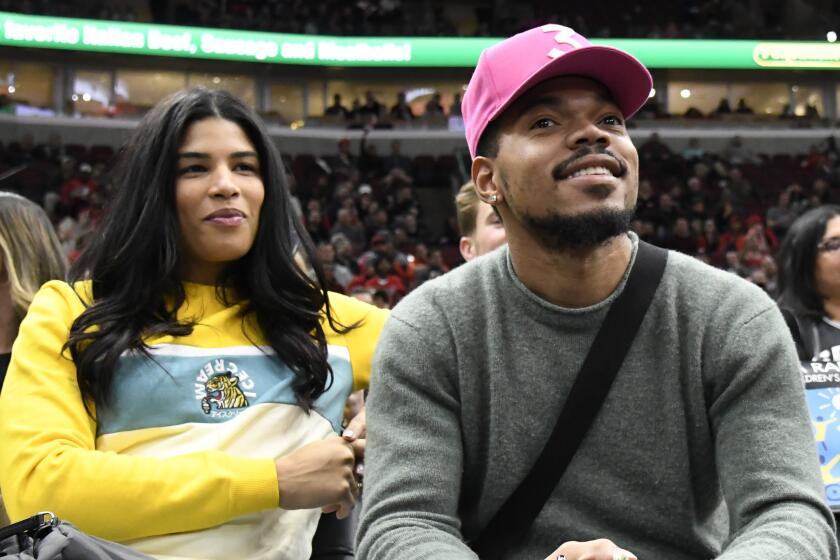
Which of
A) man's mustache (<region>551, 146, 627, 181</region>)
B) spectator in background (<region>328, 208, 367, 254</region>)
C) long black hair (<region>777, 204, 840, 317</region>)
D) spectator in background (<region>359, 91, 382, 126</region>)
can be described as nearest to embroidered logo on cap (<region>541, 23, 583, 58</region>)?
man's mustache (<region>551, 146, 627, 181</region>)

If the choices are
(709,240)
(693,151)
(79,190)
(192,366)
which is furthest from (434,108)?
(192,366)

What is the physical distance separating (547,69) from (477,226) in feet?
5.30

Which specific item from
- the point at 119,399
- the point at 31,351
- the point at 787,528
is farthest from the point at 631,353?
the point at 31,351

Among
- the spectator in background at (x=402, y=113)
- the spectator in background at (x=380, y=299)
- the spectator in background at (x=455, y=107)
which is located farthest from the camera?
the spectator in background at (x=455, y=107)

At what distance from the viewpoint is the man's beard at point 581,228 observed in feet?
5.36

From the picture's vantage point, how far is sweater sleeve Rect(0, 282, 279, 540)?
1.82m

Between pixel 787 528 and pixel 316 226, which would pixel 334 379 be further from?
pixel 316 226

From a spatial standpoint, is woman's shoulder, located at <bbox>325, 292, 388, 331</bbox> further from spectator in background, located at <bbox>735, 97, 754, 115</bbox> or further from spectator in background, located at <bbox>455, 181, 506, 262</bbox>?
spectator in background, located at <bbox>735, 97, 754, 115</bbox>

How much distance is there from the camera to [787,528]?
4.81ft

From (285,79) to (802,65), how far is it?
10.9m

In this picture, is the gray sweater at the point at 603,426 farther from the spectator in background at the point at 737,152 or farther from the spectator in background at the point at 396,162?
the spectator in background at the point at 737,152

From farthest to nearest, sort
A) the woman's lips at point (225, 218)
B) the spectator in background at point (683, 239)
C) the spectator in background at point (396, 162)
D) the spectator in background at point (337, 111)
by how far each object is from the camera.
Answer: the spectator in background at point (337, 111) → the spectator in background at point (396, 162) → the spectator in background at point (683, 239) → the woman's lips at point (225, 218)

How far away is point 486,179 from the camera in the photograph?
1809 millimetres

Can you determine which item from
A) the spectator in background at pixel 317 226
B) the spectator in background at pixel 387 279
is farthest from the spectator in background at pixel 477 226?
the spectator in background at pixel 317 226
